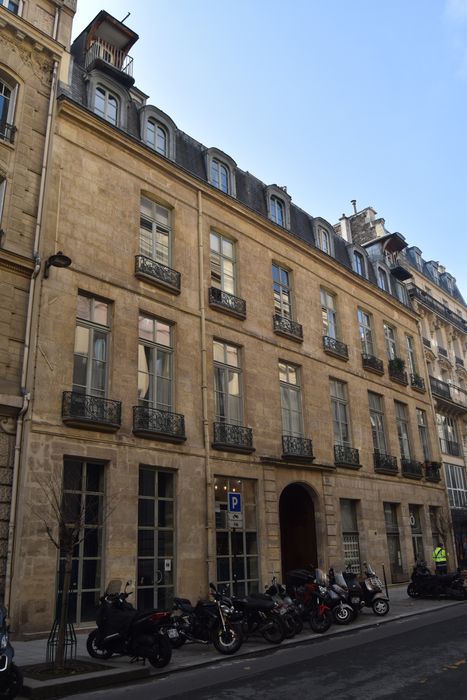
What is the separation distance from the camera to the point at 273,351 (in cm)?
1973

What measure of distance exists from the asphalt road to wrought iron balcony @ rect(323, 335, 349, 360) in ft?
40.7

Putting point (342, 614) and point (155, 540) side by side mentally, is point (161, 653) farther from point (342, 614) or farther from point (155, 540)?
point (342, 614)

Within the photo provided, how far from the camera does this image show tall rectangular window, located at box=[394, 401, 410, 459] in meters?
26.1

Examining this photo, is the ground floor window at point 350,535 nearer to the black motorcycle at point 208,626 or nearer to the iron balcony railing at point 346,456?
the iron balcony railing at point 346,456

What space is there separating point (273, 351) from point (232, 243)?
399 centimetres

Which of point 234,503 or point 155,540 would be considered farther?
point 155,540

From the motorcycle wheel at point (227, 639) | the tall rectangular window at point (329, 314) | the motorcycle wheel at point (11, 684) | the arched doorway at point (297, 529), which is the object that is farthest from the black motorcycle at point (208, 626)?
the tall rectangular window at point (329, 314)

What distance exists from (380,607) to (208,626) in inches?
243

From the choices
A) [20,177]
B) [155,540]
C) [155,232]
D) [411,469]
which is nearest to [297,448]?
[155,540]

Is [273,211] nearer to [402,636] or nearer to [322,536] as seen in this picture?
[322,536]

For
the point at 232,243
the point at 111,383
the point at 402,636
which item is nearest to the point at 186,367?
the point at 111,383

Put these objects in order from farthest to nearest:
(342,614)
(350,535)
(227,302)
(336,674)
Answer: (350,535) → (227,302) → (342,614) → (336,674)

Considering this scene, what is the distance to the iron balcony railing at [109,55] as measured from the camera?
18125 millimetres

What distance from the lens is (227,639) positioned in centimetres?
1005
